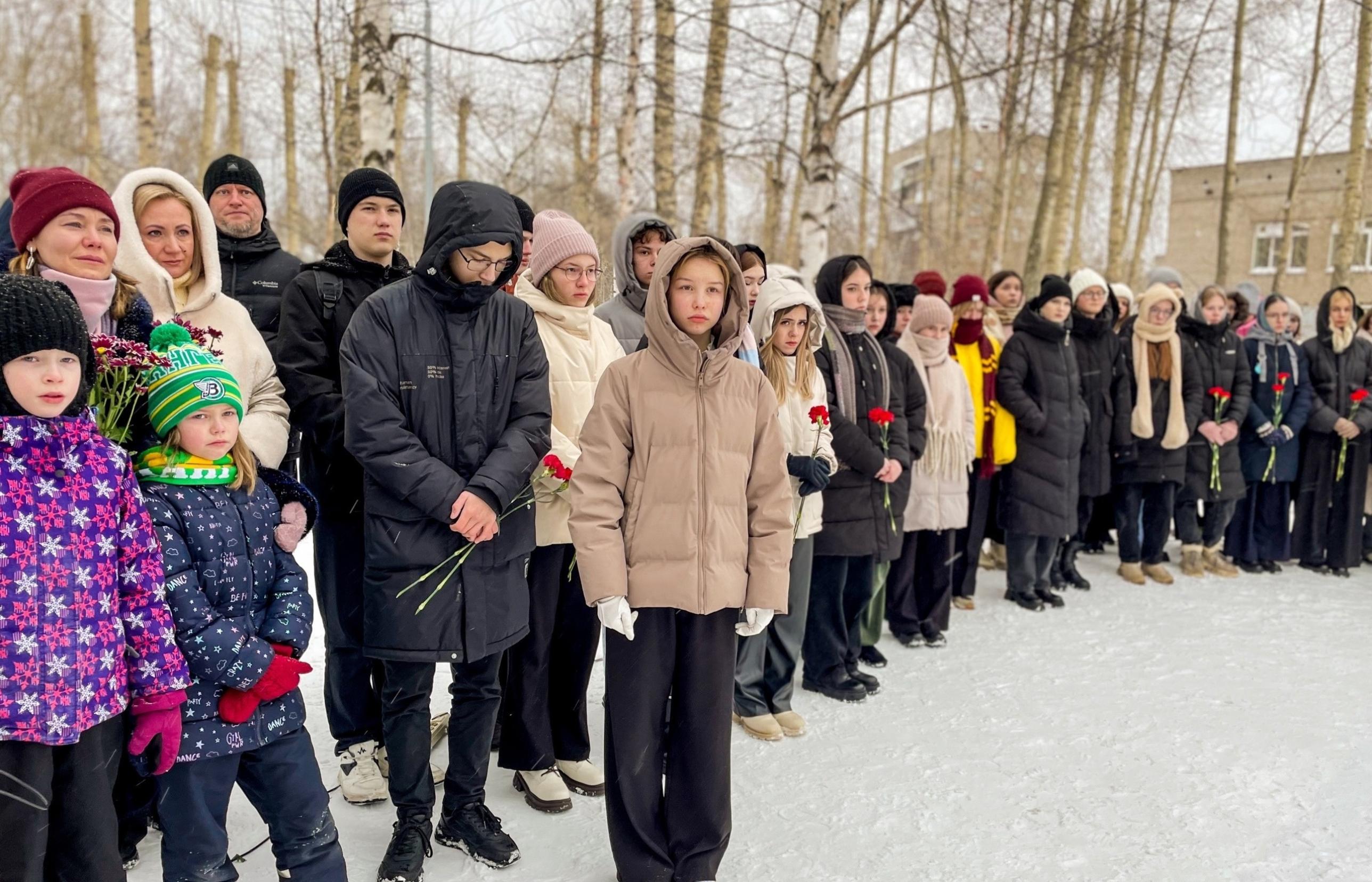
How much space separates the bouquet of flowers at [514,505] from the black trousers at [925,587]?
2.75 m

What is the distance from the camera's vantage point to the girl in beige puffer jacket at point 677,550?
2.79 m

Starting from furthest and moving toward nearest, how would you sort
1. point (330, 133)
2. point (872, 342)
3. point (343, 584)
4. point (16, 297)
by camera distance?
point (330, 133) < point (872, 342) < point (343, 584) < point (16, 297)

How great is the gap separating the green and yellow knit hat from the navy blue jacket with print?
19cm

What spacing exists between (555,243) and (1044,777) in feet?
9.48

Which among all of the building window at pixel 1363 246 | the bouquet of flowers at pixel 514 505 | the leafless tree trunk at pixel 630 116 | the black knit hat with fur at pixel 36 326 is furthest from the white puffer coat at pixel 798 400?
the building window at pixel 1363 246

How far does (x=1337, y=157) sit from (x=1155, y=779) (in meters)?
30.5

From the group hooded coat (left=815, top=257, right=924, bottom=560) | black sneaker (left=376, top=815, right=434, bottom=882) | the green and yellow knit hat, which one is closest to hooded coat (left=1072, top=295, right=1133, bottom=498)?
hooded coat (left=815, top=257, right=924, bottom=560)

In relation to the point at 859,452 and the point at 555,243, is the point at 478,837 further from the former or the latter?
the point at 859,452

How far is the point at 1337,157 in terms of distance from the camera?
26828mm

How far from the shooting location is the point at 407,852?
112 inches

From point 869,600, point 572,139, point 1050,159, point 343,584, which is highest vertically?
point 572,139

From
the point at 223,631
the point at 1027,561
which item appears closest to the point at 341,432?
the point at 223,631

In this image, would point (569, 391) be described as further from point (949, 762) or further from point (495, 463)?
point (949, 762)

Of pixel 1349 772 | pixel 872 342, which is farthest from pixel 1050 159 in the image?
pixel 1349 772
